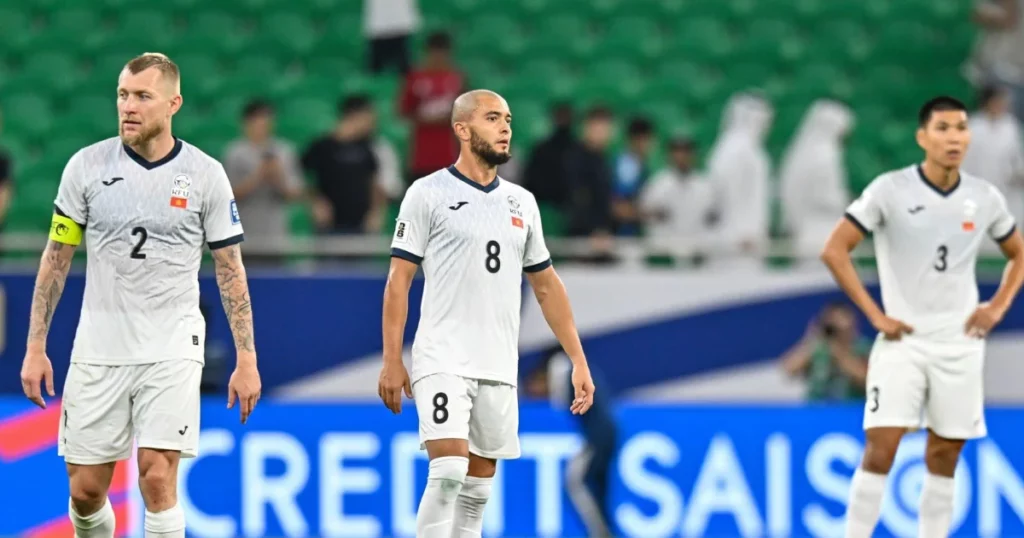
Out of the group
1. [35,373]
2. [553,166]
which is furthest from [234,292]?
[553,166]

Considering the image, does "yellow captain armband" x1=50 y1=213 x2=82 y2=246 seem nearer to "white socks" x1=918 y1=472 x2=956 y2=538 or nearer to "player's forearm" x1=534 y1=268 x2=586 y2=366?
"player's forearm" x1=534 y1=268 x2=586 y2=366

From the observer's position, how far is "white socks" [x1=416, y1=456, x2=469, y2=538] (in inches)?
319

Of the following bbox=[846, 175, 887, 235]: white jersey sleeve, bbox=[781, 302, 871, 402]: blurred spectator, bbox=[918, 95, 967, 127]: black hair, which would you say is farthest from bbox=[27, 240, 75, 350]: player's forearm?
bbox=[781, 302, 871, 402]: blurred spectator

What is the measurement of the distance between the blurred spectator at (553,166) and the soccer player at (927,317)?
5188mm

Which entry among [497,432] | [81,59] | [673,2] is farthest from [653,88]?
[497,432]

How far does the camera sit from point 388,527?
1315cm

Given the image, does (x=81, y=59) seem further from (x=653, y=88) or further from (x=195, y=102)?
(x=653, y=88)

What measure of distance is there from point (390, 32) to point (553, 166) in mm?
2842

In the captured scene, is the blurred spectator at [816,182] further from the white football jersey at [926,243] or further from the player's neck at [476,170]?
the player's neck at [476,170]

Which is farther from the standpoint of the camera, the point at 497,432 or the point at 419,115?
the point at 419,115

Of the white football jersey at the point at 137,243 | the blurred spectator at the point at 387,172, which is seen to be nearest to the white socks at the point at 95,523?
the white football jersey at the point at 137,243

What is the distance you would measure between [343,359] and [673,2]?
579 cm

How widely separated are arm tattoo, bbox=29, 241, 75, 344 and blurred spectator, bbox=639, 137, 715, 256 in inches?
295

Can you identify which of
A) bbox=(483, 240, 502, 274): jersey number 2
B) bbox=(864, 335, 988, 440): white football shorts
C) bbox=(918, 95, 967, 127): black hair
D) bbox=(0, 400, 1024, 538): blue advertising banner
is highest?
bbox=(918, 95, 967, 127): black hair
